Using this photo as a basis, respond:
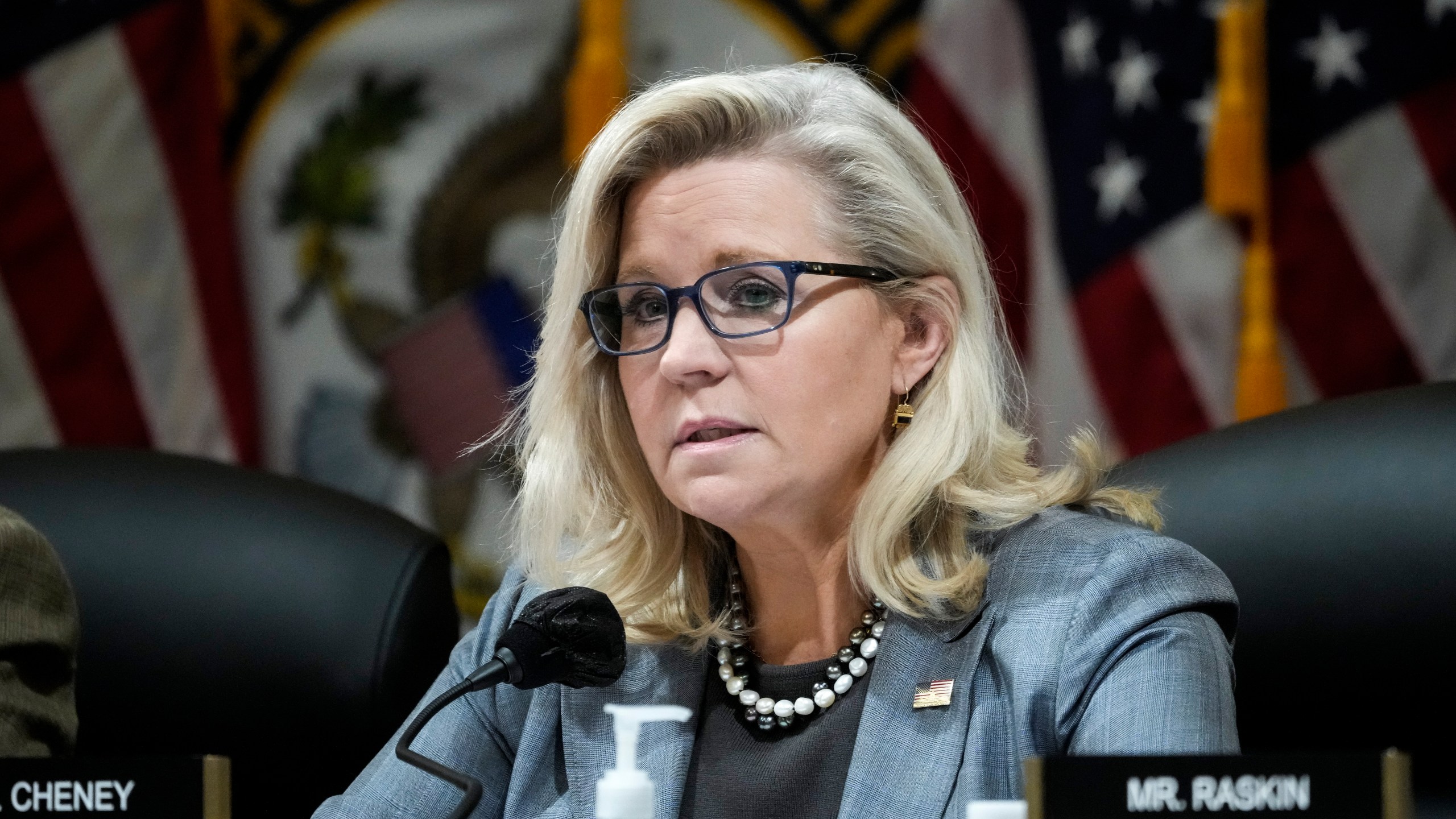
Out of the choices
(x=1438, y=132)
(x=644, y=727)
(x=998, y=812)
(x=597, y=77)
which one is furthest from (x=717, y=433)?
(x=1438, y=132)

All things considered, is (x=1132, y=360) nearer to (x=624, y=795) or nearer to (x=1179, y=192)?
(x=1179, y=192)

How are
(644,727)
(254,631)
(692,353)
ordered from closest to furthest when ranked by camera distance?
(692,353)
(644,727)
(254,631)

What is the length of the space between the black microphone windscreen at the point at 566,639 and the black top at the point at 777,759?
0.27 metres

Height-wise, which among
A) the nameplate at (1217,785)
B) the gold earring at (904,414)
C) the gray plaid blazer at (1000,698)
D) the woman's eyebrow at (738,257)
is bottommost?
the nameplate at (1217,785)

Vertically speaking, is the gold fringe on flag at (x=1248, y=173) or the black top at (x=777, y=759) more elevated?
the gold fringe on flag at (x=1248, y=173)

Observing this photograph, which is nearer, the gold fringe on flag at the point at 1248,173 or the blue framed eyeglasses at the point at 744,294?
the blue framed eyeglasses at the point at 744,294

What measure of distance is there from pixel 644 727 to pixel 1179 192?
1.95m

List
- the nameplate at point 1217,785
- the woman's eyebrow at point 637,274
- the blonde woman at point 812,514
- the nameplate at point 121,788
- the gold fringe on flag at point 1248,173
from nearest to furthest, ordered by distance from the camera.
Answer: the nameplate at point 1217,785 < the nameplate at point 121,788 < the blonde woman at point 812,514 < the woman's eyebrow at point 637,274 < the gold fringe on flag at point 1248,173

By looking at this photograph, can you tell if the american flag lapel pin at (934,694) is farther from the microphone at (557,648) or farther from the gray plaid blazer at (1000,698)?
the microphone at (557,648)

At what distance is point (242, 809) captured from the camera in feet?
7.12

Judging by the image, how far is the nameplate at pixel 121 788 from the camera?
118cm

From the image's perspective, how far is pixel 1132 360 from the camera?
3.34 m

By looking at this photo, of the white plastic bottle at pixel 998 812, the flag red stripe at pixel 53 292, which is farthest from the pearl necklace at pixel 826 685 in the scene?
the flag red stripe at pixel 53 292

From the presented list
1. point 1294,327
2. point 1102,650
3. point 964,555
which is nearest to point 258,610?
point 964,555
